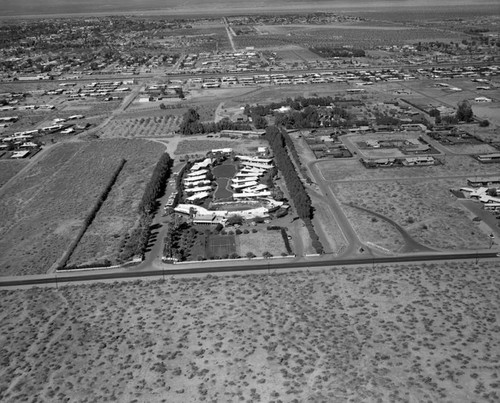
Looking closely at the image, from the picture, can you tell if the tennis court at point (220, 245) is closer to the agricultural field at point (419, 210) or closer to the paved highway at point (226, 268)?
the paved highway at point (226, 268)

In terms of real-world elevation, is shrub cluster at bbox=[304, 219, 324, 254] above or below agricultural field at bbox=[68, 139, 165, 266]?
below

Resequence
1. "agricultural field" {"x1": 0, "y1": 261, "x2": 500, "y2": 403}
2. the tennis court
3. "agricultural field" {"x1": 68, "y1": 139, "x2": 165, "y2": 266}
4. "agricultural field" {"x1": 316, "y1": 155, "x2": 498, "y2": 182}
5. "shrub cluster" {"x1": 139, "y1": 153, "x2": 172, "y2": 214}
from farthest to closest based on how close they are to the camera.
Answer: "agricultural field" {"x1": 316, "y1": 155, "x2": 498, "y2": 182} → "shrub cluster" {"x1": 139, "y1": 153, "x2": 172, "y2": 214} → "agricultural field" {"x1": 68, "y1": 139, "x2": 165, "y2": 266} → the tennis court → "agricultural field" {"x1": 0, "y1": 261, "x2": 500, "y2": 403}

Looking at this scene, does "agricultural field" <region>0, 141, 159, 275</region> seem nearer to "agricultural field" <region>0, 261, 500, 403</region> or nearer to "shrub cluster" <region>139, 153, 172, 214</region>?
"shrub cluster" <region>139, 153, 172, 214</region>

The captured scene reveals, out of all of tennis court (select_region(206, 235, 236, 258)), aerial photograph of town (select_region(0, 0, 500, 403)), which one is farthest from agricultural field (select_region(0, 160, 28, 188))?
tennis court (select_region(206, 235, 236, 258))

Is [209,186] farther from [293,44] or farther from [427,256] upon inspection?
[293,44]

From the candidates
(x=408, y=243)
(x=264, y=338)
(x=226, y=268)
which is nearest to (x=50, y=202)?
(x=226, y=268)

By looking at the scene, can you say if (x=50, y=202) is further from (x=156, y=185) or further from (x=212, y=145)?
(x=212, y=145)

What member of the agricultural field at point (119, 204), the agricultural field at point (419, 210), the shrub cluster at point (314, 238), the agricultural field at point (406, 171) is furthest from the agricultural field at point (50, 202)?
the agricultural field at point (419, 210)
